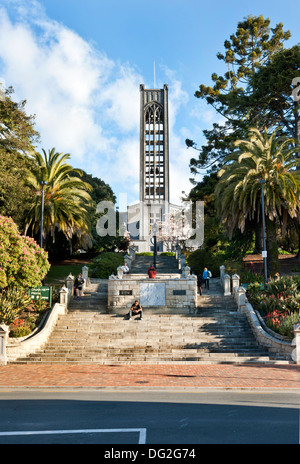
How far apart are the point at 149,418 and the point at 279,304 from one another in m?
13.9

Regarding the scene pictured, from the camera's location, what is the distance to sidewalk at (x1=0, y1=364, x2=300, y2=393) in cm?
1268

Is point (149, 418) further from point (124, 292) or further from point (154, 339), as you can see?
point (124, 292)

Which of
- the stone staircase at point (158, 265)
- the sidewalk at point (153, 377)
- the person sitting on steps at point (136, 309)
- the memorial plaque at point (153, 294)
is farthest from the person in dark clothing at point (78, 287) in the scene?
the stone staircase at point (158, 265)

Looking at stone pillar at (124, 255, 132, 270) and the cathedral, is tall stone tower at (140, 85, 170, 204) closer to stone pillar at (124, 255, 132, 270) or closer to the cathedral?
the cathedral

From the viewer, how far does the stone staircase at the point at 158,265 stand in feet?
126

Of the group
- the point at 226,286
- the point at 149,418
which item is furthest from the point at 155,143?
the point at 149,418

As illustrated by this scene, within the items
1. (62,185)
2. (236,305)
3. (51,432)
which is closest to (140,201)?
(62,185)

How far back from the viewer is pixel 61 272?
3791 centimetres

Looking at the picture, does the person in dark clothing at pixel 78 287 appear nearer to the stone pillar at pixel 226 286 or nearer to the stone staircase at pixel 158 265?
the stone pillar at pixel 226 286

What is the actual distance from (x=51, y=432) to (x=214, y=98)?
4478cm

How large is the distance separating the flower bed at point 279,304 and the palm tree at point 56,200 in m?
17.5

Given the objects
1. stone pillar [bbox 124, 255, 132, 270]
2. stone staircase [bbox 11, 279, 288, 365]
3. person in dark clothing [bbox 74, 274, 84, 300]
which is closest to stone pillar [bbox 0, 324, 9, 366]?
stone staircase [bbox 11, 279, 288, 365]

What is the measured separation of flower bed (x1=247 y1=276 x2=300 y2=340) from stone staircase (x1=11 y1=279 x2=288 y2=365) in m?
1.24
